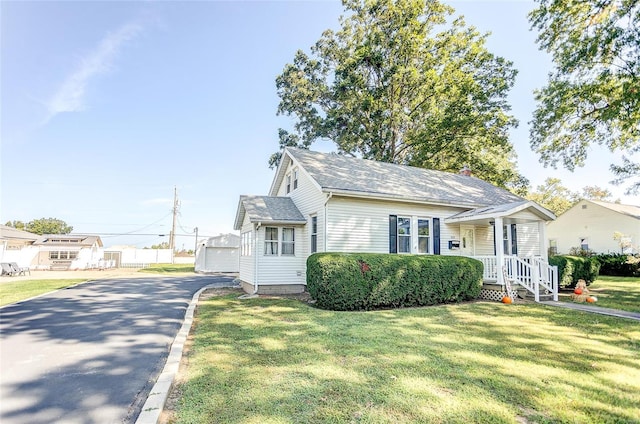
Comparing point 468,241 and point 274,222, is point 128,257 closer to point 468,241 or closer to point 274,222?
point 274,222

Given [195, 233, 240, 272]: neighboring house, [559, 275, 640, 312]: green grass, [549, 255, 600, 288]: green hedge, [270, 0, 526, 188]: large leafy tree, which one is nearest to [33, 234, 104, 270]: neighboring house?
[195, 233, 240, 272]: neighboring house

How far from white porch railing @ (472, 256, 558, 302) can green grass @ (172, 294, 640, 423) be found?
3.13 metres

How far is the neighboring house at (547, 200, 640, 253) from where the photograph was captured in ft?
84.7

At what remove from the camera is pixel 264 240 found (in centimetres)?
1251

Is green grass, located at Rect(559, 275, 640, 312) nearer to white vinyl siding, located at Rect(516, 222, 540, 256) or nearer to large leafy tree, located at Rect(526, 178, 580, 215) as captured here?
white vinyl siding, located at Rect(516, 222, 540, 256)

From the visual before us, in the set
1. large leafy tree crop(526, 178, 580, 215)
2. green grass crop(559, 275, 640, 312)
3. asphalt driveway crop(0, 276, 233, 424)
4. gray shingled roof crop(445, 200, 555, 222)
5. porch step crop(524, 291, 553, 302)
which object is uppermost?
large leafy tree crop(526, 178, 580, 215)

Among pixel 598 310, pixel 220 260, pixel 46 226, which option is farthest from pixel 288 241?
pixel 46 226

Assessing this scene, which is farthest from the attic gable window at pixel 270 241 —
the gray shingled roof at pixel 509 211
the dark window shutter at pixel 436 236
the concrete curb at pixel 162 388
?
the gray shingled roof at pixel 509 211

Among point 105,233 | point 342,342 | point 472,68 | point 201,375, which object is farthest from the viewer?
point 105,233

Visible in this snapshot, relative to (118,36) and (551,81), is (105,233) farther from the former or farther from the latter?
(551,81)

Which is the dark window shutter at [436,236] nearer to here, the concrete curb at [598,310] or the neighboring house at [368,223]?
the neighboring house at [368,223]

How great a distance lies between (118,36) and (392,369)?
1489 cm

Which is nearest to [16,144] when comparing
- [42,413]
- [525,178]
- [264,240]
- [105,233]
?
[264,240]

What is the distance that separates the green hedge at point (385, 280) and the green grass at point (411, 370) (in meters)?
1.17
